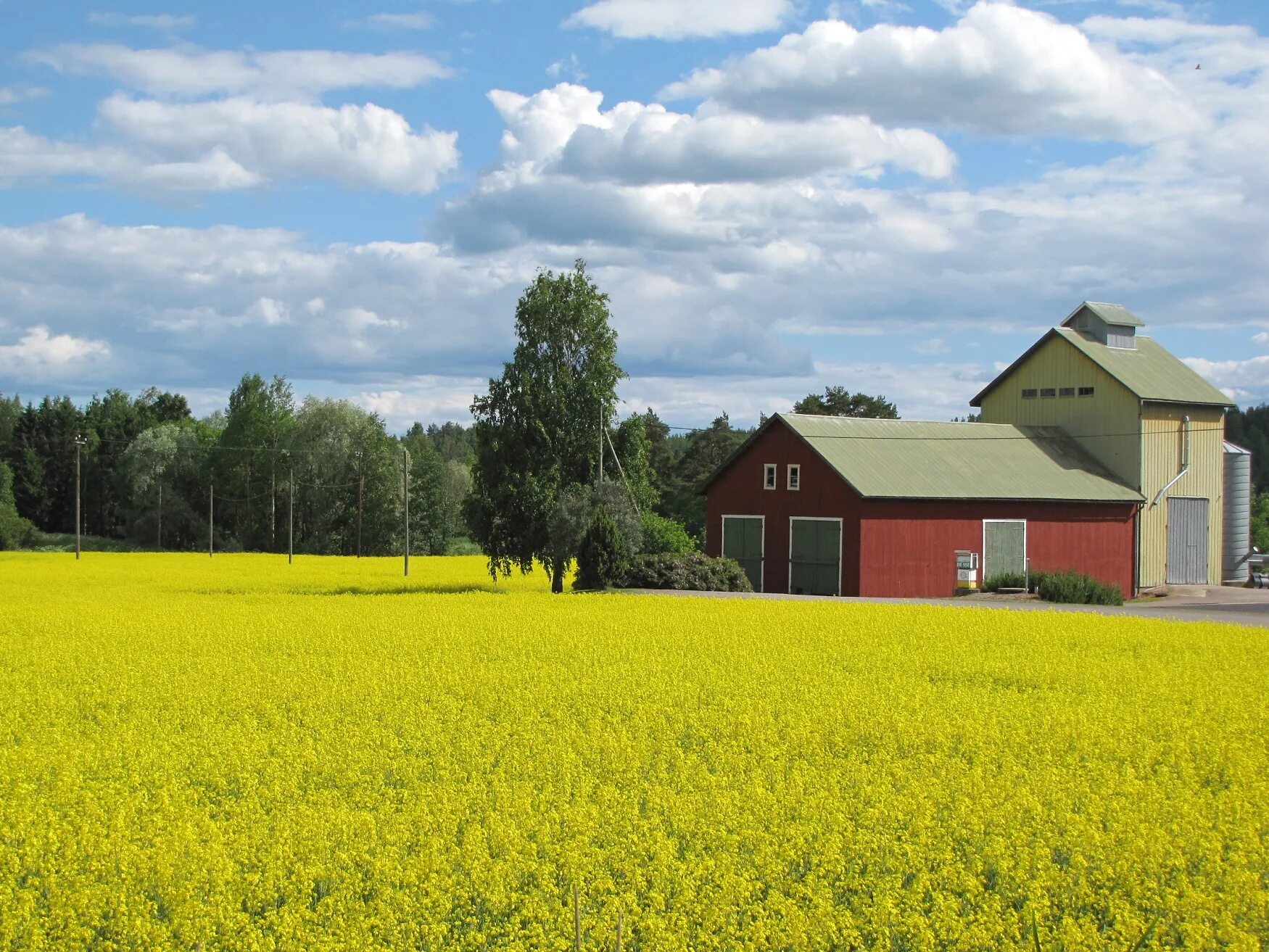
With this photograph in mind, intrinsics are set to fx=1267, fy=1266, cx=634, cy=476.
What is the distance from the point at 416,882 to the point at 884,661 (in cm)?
1338

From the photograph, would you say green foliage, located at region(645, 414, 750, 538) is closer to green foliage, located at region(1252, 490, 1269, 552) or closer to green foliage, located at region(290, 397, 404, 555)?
green foliage, located at region(290, 397, 404, 555)

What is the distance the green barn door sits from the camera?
1592 inches

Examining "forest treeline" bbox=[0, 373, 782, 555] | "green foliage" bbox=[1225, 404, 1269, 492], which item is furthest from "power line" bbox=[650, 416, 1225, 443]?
"green foliage" bbox=[1225, 404, 1269, 492]

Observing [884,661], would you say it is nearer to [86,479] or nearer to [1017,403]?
[1017,403]

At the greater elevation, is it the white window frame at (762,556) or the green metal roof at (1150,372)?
the green metal roof at (1150,372)

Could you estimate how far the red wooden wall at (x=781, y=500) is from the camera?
40062 mm

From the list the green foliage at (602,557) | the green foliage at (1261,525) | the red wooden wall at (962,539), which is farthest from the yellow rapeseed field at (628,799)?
the green foliage at (1261,525)

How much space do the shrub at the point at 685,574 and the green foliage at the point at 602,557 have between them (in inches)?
18.8

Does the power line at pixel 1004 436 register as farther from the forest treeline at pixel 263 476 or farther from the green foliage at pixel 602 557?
the forest treeline at pixel 263 476

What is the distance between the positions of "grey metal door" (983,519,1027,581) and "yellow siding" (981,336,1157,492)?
6.42 m

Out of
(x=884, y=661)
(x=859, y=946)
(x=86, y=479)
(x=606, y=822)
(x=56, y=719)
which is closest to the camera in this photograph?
(x=859, y=946)

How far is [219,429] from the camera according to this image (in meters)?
112

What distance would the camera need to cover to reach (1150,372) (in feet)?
159

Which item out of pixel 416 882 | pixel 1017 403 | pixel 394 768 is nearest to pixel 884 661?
pixel 394 768
